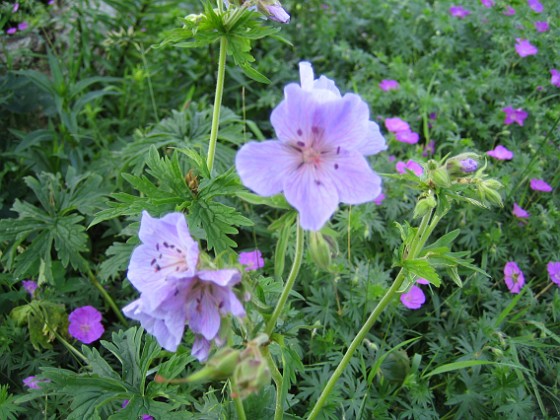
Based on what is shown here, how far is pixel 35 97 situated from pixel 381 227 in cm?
187

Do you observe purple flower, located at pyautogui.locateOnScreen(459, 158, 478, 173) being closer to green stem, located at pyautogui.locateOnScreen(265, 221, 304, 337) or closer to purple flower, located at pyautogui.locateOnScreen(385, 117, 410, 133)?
green stem, located at pyautogui.locateOnScreen(265, 221, 304, 337)

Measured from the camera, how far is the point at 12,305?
2.05 metres

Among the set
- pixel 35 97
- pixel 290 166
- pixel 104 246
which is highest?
pixel 290 166

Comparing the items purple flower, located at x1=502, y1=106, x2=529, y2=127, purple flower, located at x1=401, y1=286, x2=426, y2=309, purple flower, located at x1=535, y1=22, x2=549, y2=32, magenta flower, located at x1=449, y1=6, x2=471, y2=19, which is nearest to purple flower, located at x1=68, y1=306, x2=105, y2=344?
purple flower, located at x1=401, y1=286, x2=426, y2=309

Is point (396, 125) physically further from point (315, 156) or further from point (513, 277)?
point (315, 156)

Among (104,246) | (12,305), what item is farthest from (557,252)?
(12,305)

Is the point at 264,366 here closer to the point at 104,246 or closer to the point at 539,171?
the point at 104,246

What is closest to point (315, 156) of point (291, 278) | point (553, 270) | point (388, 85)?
point (291, 278)

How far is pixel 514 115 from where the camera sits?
2770 millimetres

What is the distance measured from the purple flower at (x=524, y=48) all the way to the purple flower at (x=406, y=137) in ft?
3.17

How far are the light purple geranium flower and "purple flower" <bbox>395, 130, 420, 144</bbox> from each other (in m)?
1.55

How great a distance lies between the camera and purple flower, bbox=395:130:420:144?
8.18 feet

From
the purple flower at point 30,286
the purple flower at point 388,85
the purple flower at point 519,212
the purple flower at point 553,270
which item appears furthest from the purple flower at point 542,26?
the purple flower at point 30,286

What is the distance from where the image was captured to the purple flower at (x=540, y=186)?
7.88ft
